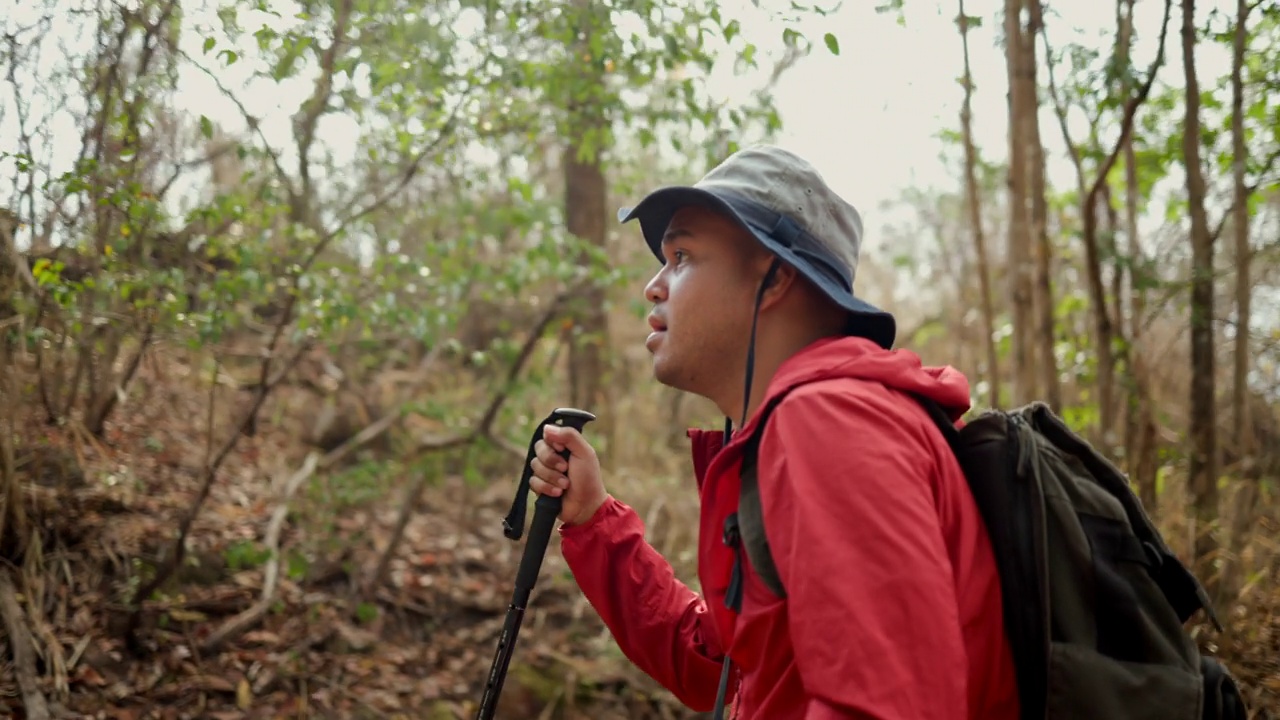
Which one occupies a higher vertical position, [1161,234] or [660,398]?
[1161,234]

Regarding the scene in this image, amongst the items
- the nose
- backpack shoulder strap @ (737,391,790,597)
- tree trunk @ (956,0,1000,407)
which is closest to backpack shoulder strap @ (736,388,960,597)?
backpack shoulder strap @ (737,391,790,597)

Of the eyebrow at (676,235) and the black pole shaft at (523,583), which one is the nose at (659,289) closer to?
the eyebrow at (676,235)

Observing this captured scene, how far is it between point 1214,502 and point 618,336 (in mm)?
6903

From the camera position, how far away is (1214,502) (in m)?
5.05

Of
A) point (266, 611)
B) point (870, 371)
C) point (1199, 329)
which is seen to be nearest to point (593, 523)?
point (870, 371)

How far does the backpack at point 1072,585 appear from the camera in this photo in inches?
54.6

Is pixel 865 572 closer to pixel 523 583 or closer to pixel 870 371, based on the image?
pixel 870 371

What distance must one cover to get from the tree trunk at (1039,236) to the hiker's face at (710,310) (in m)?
3.90

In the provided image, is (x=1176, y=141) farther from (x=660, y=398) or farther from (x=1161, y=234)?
(x=660, y=398)

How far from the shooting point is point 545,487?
2223 mm

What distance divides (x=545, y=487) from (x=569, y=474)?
0.21 feet

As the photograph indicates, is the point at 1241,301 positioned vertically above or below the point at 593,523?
above

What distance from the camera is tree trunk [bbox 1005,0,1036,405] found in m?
5.27

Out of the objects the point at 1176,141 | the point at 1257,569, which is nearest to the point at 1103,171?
the point at 1176,141
